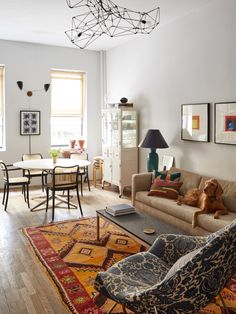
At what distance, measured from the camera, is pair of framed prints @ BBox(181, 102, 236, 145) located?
4305 millimetres

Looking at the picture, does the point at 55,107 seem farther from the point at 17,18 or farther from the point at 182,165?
the point at 182,165

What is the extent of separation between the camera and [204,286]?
1935 mm

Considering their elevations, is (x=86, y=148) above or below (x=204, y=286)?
above

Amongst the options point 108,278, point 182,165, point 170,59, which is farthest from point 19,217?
point 170,59

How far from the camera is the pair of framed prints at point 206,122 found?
431cm

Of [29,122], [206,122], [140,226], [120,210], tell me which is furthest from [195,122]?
[29,122]

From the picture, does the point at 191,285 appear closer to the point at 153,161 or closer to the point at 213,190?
the point at 213,190

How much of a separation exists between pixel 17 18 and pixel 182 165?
11.6 feet

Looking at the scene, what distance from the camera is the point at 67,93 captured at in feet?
24.7

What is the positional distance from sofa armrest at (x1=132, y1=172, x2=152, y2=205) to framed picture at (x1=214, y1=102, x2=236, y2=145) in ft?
3.81

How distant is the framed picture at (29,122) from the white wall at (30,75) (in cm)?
8

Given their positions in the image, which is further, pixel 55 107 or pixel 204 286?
pixel 55 107

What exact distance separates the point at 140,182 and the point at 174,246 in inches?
94.6

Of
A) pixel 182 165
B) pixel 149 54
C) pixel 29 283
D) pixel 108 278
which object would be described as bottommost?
pixel 29 283
